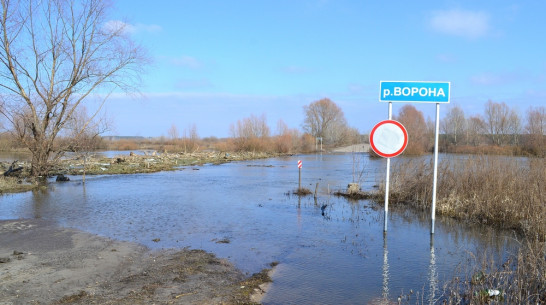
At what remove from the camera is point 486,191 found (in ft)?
35.7

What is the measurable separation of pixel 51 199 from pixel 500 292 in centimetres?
1564

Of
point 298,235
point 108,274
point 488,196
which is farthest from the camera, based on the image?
point 488,196

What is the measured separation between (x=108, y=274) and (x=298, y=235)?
14.6 feet

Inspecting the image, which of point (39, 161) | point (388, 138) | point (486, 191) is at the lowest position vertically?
point (486, 191)

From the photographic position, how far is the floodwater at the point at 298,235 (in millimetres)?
5871

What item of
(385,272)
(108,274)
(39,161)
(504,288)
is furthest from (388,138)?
(39,161)

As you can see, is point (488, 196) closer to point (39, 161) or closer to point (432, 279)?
point (432, 279)

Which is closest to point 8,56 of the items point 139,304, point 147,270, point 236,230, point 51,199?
point 51,199

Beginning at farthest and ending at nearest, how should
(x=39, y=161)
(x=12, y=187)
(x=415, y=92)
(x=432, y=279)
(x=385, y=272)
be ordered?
(x=39, y=161) < (x=12, y=187) < (x=415, y=92) < (x=385, y=272) < (x=432, y=279)

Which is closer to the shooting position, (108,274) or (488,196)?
(108,274)

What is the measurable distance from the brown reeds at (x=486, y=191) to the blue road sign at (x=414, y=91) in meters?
3.48

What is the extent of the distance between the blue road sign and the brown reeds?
348 cm

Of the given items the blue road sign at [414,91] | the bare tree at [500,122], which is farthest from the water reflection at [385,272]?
the bare tree at [500,122]

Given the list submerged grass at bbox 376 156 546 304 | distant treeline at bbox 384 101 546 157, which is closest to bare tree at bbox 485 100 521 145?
distant treeline at bbox 384 101 546 157
